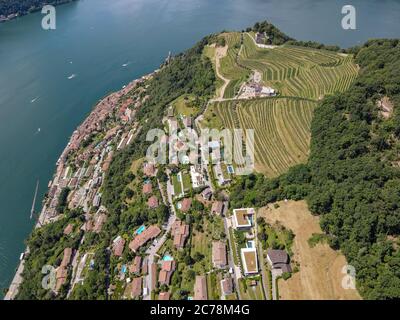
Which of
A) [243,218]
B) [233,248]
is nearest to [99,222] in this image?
[233,248]

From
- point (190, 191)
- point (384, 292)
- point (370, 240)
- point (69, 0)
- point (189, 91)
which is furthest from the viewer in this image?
point (69, 0)

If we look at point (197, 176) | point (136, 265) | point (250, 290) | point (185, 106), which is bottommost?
point (250, 290)

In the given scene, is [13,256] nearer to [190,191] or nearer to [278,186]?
[190,191]

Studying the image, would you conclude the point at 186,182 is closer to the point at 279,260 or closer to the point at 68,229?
the point at 279,260

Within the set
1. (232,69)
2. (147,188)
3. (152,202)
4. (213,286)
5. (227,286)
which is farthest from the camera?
(232,69)

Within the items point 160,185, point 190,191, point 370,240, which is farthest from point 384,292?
point 160,185
